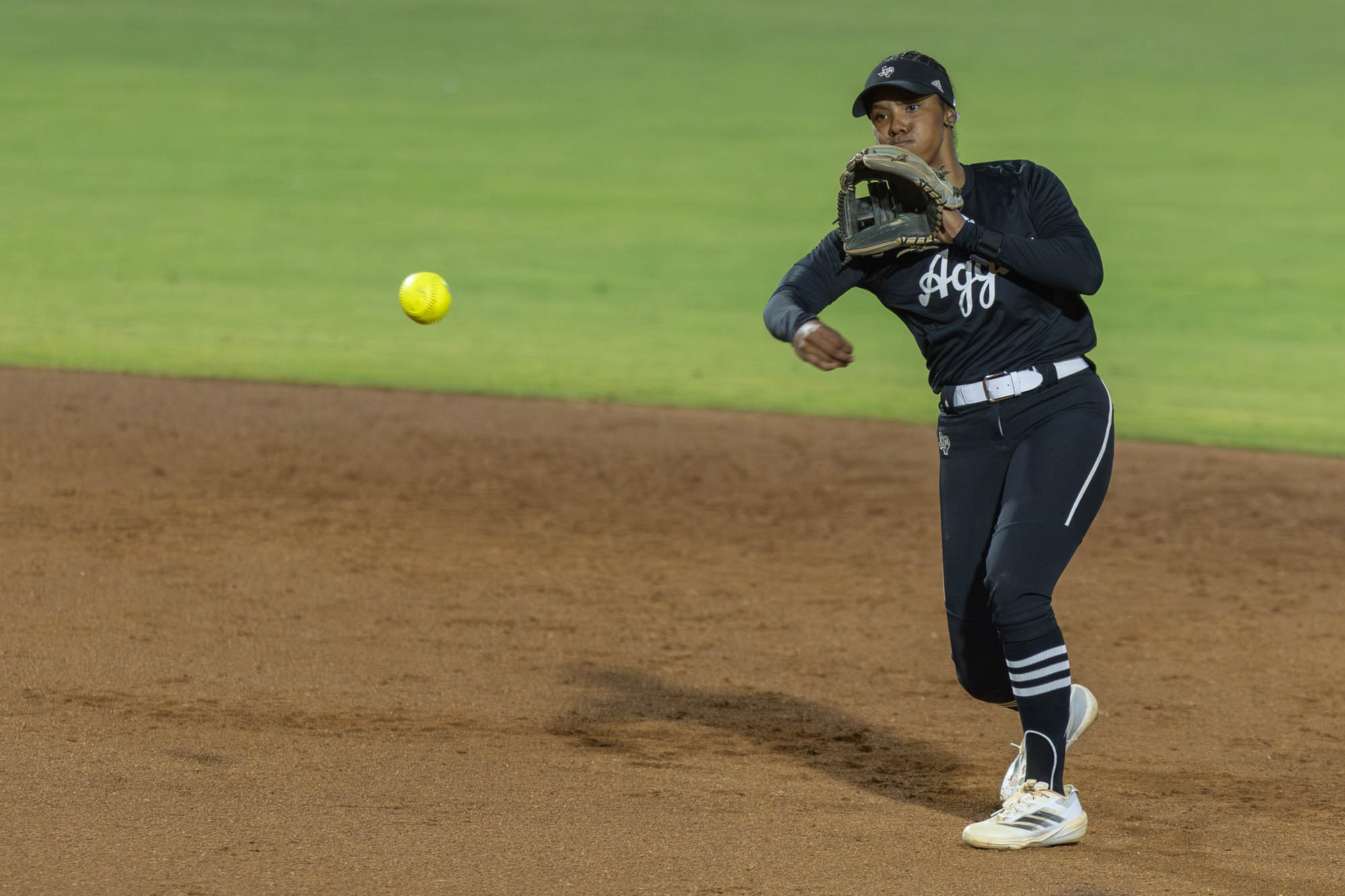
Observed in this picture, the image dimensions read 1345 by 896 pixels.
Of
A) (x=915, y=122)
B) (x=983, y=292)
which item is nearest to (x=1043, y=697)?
(x=983, y=292)

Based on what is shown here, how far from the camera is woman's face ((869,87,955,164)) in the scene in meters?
4.53

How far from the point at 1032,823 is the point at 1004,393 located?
115cm

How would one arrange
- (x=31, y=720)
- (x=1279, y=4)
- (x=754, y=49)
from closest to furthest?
1. (x=31, y=720)
2. (x=754, y=49)
3. (x=1279, y=4)

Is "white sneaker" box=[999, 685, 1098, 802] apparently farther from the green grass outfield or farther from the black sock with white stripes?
the green grass outfield

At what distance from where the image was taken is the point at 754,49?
28.8 m

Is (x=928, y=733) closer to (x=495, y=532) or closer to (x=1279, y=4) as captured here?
(x=495, y=532)

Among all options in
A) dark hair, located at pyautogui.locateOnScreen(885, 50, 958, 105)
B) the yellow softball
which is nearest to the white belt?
dark hair, located at pyautogui.locateOnScreen(885, 50, 958, 105)

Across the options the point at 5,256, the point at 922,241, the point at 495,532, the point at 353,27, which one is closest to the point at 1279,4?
the point at 353,27

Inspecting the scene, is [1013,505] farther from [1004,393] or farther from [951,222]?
[951,222]

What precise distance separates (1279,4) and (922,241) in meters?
32.5

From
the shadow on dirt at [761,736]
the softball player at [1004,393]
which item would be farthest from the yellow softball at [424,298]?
the softball player at [1004,393]

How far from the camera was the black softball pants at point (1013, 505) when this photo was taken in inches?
170

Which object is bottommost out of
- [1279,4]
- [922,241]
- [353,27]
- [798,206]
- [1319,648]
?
[1319,648]

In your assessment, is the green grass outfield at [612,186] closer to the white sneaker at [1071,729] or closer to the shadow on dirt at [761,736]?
the shadow on dirt at [761,736]
